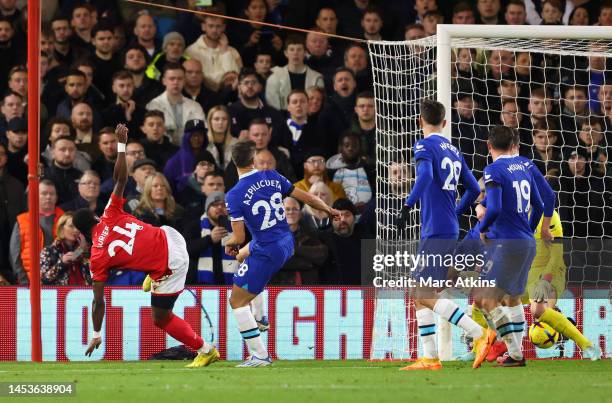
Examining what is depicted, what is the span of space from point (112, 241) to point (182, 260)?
2.18 feet

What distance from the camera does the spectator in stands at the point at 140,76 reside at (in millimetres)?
15844

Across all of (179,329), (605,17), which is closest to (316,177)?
(179,329)

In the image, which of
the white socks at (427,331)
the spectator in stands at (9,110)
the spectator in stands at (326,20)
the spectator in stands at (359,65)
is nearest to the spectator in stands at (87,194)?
the spectator in stands at (9,110)

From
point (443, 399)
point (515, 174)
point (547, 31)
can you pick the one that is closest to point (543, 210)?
point (515, 174)

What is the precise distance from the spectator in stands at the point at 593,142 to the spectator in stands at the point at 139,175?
5081mm

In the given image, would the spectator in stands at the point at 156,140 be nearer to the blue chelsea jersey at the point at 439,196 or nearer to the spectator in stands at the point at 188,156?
the spectator in stands at the point at 188,156

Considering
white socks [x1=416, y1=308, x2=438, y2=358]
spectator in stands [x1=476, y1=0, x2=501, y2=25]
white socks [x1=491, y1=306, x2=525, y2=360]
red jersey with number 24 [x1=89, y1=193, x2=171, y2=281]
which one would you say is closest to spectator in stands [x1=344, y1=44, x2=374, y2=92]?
spectator in stands [x1=476, y1=0, x2=501, y2=25]

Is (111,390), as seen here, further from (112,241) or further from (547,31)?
(547,31)

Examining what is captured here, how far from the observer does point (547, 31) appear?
1288 cm

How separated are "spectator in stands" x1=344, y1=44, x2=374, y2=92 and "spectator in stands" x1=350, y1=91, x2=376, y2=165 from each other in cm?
58

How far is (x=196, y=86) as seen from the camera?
627 inches

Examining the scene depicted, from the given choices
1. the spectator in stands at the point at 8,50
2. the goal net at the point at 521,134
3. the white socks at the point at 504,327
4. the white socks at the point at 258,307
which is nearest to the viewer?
the white socks at the point at 504,327

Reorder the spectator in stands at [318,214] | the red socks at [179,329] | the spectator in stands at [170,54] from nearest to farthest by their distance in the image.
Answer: the red socks at [179,329] → the spectator in stands at [318,214] → the spectator in stands at [170,54]

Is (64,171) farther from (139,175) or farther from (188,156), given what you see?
(188,156)
